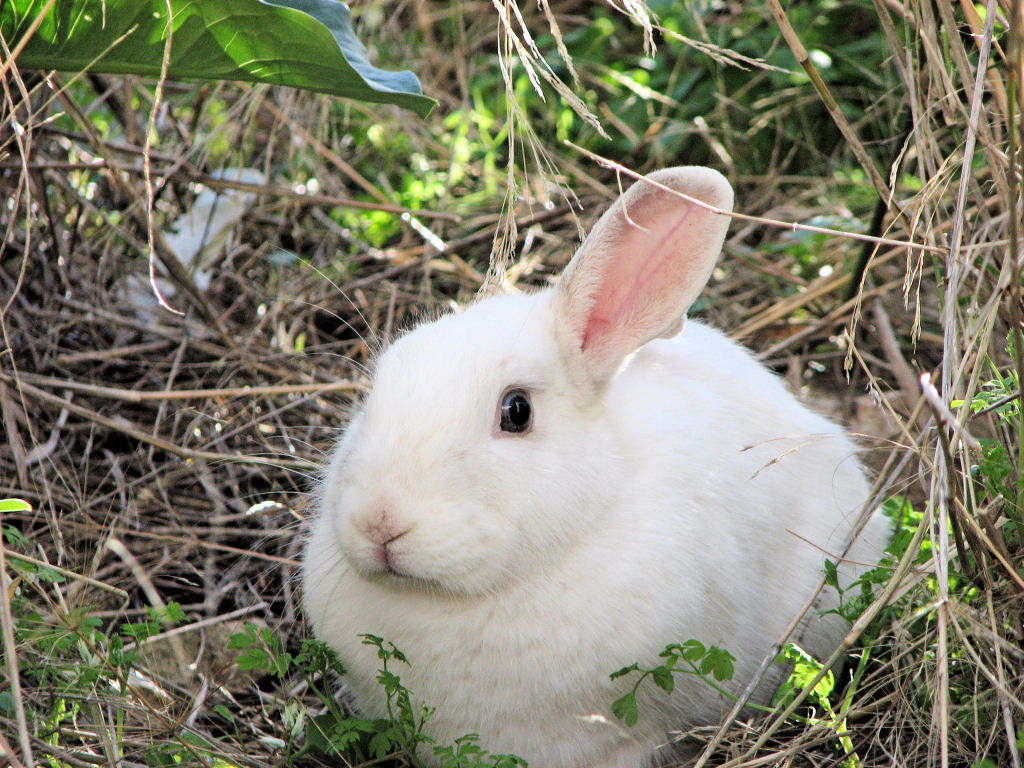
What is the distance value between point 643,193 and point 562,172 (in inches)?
95.7

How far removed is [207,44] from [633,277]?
1252 mm

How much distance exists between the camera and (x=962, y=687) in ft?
7.88

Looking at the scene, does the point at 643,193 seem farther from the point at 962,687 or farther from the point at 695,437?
the point at 962,687

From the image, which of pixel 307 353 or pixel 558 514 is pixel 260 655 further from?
pixel 307 353

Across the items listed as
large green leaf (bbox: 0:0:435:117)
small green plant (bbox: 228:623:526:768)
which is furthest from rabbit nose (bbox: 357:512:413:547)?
large green leaf (bbox: 0:0:435:117)

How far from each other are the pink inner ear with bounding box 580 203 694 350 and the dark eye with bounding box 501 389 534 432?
223mm

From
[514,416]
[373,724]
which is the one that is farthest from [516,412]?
[373,724]

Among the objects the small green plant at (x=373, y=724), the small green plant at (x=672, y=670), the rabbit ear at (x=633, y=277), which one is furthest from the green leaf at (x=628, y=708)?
the rabbit ear at (x=633, y=277)

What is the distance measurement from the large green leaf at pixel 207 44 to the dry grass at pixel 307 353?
0.15 m

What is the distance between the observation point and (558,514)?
251 centimetres

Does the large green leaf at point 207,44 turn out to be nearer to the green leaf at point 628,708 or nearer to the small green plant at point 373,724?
the small green plant at point 373,724

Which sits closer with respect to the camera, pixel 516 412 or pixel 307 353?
pixel 516 412

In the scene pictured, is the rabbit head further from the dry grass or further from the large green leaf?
the large green leaf

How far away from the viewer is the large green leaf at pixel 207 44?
2.85 metres
